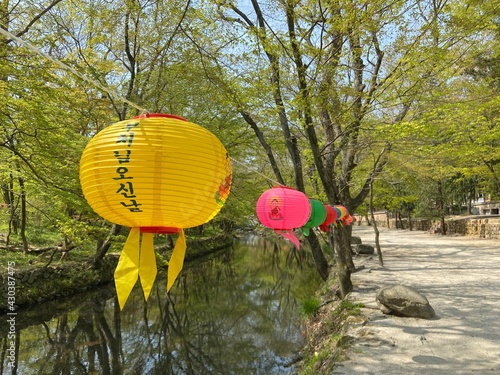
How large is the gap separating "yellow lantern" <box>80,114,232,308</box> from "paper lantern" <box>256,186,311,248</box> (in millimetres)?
2441

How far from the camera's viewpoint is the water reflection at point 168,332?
7.51 metres

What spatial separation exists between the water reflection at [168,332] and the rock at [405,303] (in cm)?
239

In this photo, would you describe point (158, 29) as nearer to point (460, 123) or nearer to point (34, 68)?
point (34, 68)

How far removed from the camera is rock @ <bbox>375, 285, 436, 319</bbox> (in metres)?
6.46

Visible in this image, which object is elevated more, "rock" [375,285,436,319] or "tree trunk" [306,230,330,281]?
"tree trunk" [306,230,330,281]

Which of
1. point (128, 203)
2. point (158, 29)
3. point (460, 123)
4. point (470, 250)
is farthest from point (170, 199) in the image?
point (470, 250)

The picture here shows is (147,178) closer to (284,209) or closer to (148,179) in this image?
(148,179)

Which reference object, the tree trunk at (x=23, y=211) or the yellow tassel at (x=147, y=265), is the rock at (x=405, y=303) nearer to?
the yellow tassel at (x=147, y=265)

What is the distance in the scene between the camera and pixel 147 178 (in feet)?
7.18

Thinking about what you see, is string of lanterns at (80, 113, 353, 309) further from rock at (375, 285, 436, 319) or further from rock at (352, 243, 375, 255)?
rock at (352, 243, 375, 255)

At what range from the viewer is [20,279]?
1077cm

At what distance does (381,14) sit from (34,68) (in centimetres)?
635

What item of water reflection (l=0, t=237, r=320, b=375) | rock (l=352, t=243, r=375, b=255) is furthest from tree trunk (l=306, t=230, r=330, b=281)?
rock (l=352, t=243, r=375, b=255)

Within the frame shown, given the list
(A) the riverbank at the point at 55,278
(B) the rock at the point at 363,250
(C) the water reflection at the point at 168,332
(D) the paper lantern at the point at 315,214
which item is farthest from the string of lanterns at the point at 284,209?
(B) the rock at the point at 363,250
